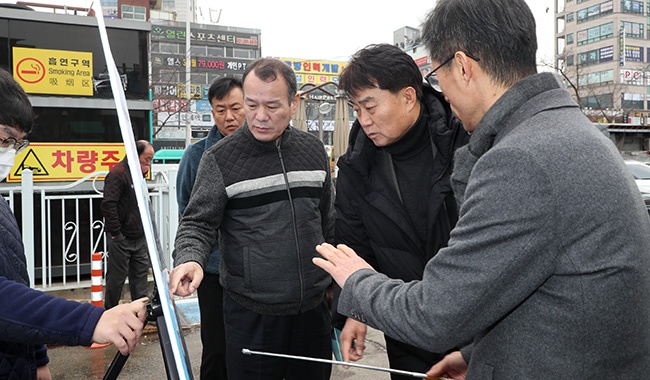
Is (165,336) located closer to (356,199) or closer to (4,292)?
(4,292)

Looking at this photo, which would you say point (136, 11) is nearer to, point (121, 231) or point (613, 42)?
point (121, 231)

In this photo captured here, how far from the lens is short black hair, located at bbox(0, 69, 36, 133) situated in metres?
1.66

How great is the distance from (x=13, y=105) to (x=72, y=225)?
5.10m

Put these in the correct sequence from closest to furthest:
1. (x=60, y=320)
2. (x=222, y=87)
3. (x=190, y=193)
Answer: (x=60, y=320), (x=190, y=193), (x=222, y=87)

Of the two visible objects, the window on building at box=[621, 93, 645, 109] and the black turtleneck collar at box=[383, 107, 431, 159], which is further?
the window on building at box=[621, 93, 645, 109]

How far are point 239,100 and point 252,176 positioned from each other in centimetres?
124

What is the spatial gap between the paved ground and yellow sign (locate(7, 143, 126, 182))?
96.2 inches

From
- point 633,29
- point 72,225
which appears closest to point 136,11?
point 72,225

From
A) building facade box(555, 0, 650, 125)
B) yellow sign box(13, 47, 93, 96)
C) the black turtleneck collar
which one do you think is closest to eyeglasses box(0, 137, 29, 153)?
the black turtleneck collar

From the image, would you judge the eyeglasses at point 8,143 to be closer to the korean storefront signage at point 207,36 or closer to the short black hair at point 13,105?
the short black hair at point 13,105

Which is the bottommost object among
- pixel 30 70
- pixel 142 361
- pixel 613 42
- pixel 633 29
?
pixel 142 361

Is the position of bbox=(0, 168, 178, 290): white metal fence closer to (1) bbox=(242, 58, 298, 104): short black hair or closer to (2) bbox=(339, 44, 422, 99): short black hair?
(1) bbox=(242, 58, 298, 104): short black hair

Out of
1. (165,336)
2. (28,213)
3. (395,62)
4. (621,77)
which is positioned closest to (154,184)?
(28,213)

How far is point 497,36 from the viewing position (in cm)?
124
